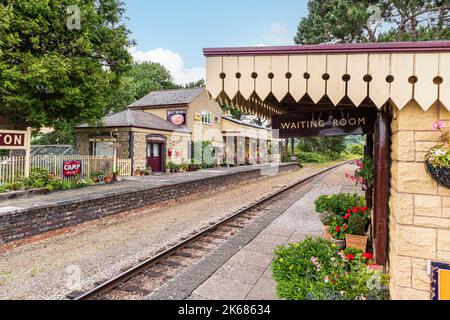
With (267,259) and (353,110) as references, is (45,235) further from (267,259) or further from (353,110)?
(353,110)

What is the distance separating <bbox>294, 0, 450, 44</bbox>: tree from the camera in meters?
15.9

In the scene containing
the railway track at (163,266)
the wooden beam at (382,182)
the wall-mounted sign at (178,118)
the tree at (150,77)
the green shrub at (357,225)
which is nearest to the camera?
the wooden beam at (382,182)

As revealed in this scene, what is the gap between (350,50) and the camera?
2.78 meters

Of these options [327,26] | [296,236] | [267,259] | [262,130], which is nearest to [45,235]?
[267,259]

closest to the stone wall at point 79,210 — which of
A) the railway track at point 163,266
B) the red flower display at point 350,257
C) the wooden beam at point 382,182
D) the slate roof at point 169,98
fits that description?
the railway track at point 163,266

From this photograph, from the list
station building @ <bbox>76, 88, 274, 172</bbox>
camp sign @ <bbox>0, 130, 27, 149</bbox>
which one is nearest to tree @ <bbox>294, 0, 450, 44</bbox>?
station building @ <bbox>76, 88, 274, 172</bbox>

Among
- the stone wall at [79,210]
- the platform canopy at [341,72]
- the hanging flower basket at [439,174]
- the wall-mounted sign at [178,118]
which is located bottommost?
the stone wall at [79,210]

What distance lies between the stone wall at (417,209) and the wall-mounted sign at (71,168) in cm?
1332

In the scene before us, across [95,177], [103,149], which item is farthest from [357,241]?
[103,149]

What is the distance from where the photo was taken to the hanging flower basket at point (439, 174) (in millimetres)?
2558

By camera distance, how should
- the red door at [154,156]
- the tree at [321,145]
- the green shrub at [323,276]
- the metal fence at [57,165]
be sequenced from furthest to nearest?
the tree at [321,145], the red door at [154,156], the metal fence at [57,165], the green shrub at [323,276]

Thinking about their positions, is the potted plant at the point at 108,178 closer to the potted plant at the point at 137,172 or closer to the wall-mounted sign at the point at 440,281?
the potted plant at the point at 137,172

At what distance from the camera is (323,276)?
3.20m

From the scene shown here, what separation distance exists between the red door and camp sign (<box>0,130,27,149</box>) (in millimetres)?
9462
